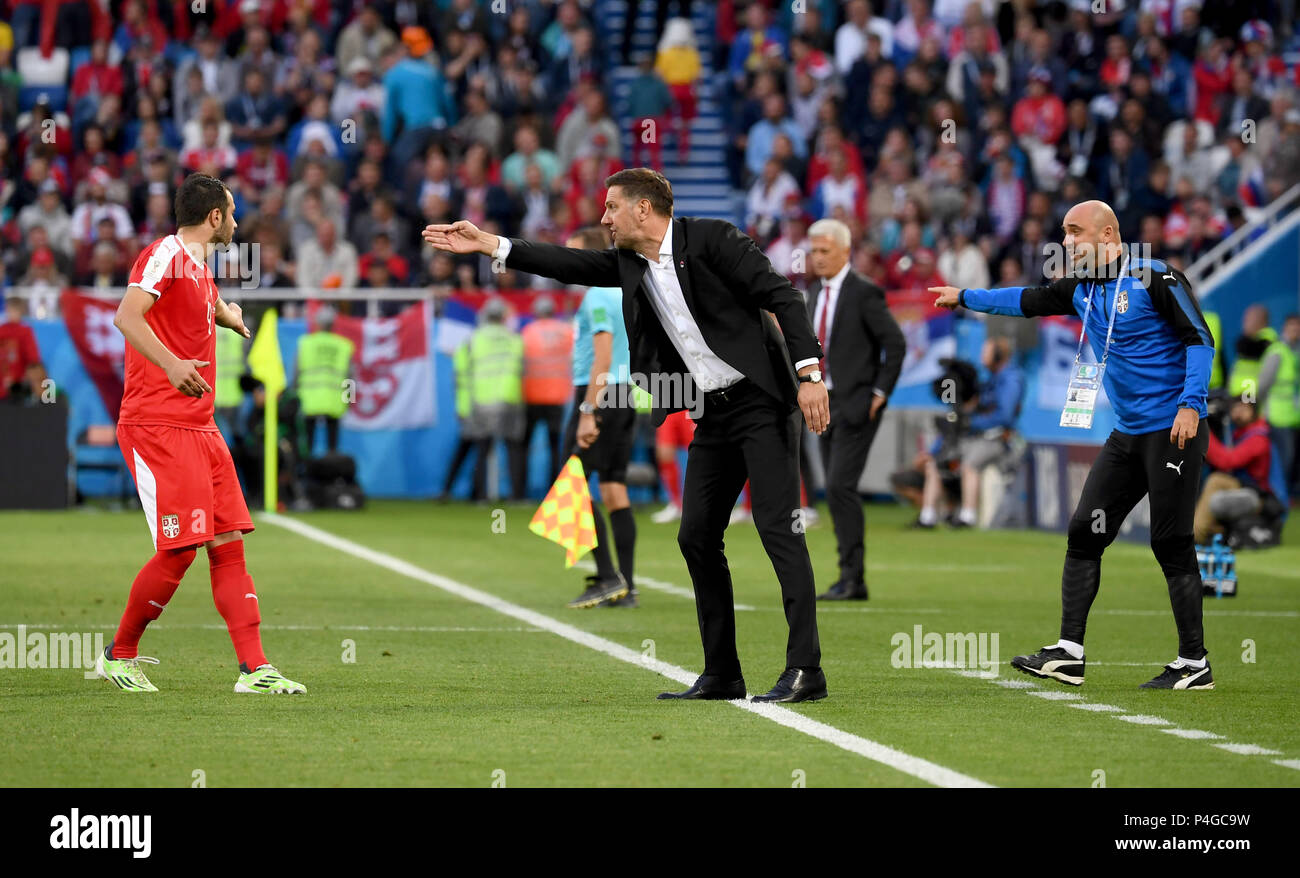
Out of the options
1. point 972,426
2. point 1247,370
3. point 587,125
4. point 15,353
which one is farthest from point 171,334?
point 587,125

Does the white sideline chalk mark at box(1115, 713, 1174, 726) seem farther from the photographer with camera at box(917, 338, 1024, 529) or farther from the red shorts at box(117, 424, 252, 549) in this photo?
the photographer with camera at box(917, 338, 1024, 529)

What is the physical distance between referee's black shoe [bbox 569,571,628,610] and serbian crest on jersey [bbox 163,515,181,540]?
14.8 feet

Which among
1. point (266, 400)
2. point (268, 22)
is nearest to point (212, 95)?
point (268, 22)

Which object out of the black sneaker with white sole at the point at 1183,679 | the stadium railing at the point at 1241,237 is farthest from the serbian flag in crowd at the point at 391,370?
the black sneaker with white sole at the point at 1183,679

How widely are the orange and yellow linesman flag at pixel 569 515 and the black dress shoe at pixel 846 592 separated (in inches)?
69.1

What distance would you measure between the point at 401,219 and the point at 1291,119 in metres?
11.4

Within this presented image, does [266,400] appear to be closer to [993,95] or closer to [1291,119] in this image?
[993,95]

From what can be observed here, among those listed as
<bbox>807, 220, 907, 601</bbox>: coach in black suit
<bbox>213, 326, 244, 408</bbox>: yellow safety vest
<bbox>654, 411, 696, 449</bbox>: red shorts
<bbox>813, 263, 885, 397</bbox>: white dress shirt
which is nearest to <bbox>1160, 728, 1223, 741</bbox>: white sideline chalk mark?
<bbox>807, 220, 907, 601</bbox>: coach in black suit

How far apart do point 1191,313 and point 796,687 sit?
2.45 metres

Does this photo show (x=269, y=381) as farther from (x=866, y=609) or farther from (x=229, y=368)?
(x=866, y=609)

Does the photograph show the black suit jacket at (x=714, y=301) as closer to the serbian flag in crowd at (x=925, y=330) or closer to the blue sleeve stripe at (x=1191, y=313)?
the blue sleeve stripe at (x=1191, y=313)

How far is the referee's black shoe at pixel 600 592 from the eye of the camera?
12820 mm

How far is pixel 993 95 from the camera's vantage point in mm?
27625

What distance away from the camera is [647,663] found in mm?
9992
